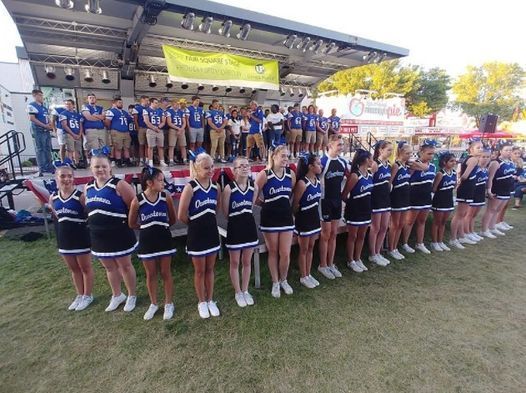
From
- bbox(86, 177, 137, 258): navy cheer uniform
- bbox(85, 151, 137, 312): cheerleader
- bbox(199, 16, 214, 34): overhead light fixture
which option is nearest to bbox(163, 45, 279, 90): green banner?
bbox(199, 16, 214, 34): overhead light fixture

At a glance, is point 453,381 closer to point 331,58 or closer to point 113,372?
point 113,372

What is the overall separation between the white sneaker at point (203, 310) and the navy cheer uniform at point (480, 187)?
5.40 meters

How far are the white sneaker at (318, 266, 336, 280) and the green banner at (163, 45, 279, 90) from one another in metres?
6.62

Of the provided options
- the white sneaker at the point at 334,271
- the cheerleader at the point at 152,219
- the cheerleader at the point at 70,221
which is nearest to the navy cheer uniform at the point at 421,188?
the white sneaker at the point at 334,271

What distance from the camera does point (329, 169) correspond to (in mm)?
3982

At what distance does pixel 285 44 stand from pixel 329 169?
21.2 feet

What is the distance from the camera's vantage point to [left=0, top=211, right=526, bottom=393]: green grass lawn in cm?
250

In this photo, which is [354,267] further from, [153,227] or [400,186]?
[153,227]

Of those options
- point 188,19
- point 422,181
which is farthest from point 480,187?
point 188,19

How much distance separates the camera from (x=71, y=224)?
3.34 metres

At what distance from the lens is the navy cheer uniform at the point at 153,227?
309 cm

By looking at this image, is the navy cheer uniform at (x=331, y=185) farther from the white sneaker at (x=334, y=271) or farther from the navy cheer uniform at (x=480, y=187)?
the navy cheer uniform at (x=480, y=187)

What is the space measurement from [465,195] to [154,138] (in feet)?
24.0

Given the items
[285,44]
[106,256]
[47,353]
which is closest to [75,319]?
[47,353]
